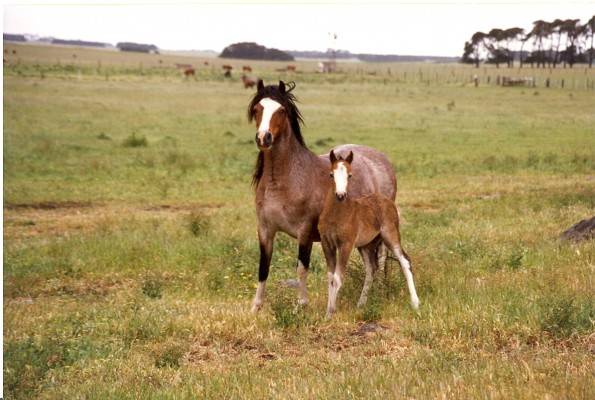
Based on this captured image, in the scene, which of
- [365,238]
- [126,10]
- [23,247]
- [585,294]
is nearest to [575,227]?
[585,294]

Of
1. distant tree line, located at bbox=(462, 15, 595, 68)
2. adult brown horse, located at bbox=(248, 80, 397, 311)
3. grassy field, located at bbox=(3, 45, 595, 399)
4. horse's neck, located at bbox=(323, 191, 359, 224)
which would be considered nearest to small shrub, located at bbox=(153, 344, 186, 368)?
grassy field, located at bbox=(3, 45, 595, 399)

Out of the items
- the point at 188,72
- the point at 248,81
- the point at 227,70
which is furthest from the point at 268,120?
the point at 188,72

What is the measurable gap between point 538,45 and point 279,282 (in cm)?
643

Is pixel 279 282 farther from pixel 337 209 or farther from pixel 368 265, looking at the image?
pixel 337 209

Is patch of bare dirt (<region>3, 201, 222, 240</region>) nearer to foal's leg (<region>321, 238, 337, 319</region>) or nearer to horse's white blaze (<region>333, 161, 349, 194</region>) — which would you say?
foal's leg (<region>321, 238, 337, 319</region>)

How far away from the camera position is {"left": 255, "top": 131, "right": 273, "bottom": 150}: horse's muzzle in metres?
8.76

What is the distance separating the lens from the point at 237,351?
8148 millimetres

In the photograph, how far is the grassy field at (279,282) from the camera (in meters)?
6.83

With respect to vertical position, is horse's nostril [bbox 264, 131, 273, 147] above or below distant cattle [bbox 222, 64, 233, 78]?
above

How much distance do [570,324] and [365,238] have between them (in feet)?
8.58

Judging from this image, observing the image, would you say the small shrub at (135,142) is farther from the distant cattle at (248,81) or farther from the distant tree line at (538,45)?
the distant cattle at (248,81)

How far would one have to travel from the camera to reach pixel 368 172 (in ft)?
36.8

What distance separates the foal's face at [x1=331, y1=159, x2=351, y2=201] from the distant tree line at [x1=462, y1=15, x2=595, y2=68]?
4.48 meters

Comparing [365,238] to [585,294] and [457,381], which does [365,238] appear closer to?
[585,294]
